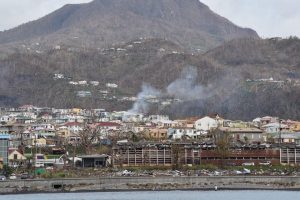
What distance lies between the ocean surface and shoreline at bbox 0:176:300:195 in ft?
4.34

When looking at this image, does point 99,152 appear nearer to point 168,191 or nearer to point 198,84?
point 168,191

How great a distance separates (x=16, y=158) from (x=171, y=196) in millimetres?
29488

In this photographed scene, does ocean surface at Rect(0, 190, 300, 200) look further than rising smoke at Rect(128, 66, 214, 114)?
No

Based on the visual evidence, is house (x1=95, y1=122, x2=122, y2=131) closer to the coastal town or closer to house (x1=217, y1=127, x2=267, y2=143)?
the coastal town

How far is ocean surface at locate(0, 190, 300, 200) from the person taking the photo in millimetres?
56531

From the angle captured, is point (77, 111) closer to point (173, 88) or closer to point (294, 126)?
point (173, 88)

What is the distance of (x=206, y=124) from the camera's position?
11306cm

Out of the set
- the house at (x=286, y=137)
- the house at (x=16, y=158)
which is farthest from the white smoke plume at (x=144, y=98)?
the house at (x=16, y=158)

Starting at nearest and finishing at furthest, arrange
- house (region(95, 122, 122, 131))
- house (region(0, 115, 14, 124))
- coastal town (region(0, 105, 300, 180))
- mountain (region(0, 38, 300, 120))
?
coastal town (region(0, 105, 300, 180)), house (region(95, 122, 122, 131)), house (region(0, 115, 14, 124)), mountain (region(0, 38, 300, 120))

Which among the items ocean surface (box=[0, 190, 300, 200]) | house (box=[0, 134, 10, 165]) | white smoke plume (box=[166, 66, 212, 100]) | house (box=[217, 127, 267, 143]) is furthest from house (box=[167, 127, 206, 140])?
white smoke plume (box=[166, 66, 212, 100])

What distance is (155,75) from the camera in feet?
639

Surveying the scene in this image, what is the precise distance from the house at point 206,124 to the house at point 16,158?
93.2 feet

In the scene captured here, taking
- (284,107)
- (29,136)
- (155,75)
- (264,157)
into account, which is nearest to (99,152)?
(264,157)

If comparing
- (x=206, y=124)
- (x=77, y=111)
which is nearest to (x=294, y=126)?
(x=206, y=124)
